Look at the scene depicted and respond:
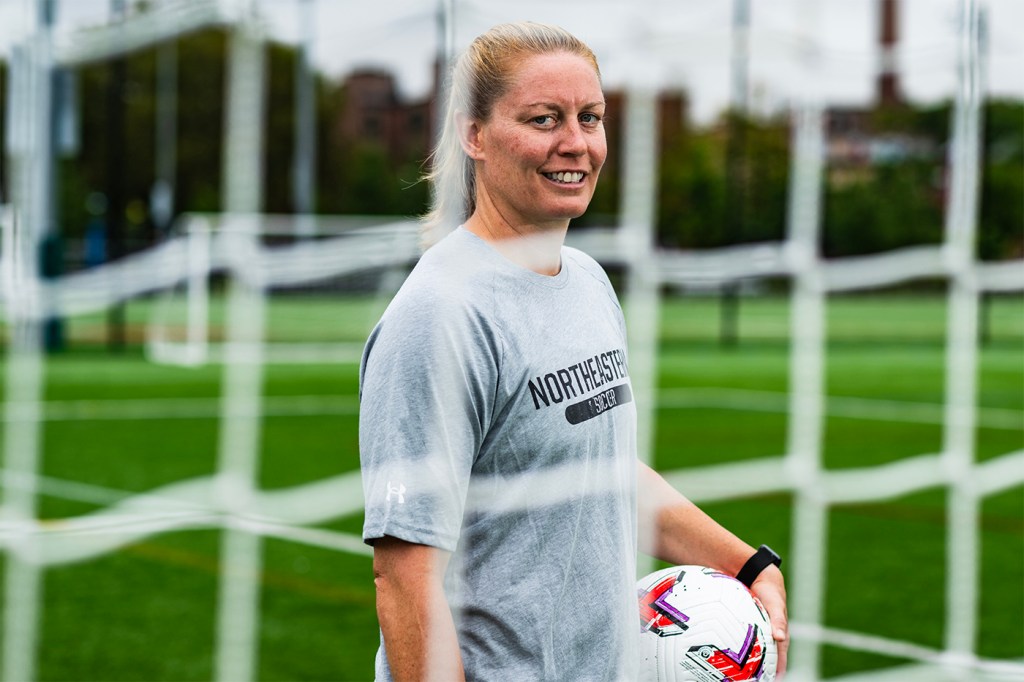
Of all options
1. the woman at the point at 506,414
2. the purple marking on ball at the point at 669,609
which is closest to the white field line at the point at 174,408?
the purple marking on ball at the point at 669,609

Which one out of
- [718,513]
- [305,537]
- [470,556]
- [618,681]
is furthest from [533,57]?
[718,513]

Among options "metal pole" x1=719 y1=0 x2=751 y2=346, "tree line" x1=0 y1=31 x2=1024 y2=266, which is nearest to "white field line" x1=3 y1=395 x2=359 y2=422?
"metal pole" x1=719 y1=0 x2=751 y2=346

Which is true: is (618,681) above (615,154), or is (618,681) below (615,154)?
below

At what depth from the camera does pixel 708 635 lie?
2.29 m

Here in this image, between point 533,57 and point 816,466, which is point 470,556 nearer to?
point 533,57

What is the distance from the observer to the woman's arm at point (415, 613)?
1.75 meters

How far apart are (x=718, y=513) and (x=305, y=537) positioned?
6.88 ft

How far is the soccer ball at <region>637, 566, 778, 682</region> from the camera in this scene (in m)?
2.29

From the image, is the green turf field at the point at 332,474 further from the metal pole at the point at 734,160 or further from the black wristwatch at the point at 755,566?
the black wristwatch at the point at 755,566

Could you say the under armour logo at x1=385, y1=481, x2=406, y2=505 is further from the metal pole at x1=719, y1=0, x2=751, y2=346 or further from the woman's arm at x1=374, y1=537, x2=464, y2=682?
the metal pole at x1=719, y1=0, x2=751, y2=346

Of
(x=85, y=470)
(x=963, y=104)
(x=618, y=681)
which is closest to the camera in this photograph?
(x=618, y=681)

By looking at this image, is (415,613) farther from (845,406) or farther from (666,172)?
(666,172)

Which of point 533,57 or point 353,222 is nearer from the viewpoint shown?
point 533,57

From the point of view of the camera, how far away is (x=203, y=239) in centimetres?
1644
